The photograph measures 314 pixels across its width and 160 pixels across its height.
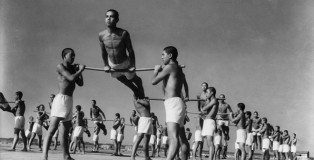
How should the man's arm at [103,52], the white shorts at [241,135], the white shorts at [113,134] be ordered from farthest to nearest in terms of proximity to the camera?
the white shorts at [113,134] < the white shorts at [241,135] < the man's arm at [103,52]

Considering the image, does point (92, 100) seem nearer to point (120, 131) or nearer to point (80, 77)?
point (120, 131)

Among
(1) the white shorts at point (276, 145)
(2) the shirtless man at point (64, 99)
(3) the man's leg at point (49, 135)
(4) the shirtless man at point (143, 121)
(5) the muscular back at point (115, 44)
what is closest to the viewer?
(3) the man's leg at point (49, 135)

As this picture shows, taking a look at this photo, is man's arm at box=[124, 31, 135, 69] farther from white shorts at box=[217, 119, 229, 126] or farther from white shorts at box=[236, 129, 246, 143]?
white shorts at box=[217, 119, 229, 126]

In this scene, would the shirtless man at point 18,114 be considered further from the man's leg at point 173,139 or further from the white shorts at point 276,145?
the white shorts at point 276,145

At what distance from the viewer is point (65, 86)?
9.78 m

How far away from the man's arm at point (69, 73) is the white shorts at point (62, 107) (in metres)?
0.45

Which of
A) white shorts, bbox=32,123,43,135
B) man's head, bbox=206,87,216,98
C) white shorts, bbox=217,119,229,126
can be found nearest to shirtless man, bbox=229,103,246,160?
man's head, bbox=206,87,216,98

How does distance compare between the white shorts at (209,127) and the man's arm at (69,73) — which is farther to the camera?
the white shorts at (209,127)

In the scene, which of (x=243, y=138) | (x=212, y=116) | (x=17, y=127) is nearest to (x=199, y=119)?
(x=243, y=138)

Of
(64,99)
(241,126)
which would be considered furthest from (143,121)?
(241,126)

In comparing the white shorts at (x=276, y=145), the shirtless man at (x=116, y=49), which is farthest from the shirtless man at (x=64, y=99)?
the white shorts at (x=276, y=145)

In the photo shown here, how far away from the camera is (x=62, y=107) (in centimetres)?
955

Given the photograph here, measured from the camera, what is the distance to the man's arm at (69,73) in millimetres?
9537

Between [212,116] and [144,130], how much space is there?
2.94 metres
